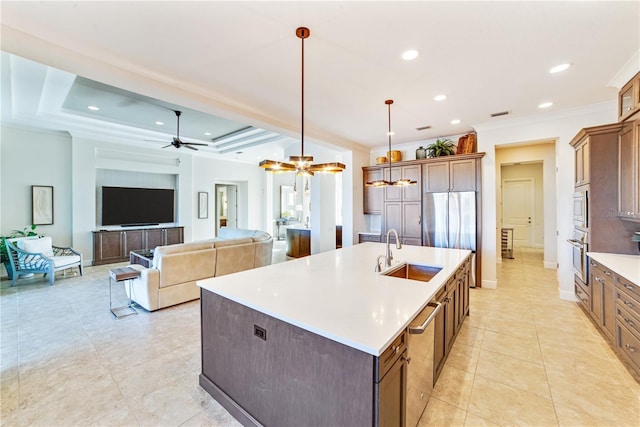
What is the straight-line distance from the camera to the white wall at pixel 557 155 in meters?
4.01

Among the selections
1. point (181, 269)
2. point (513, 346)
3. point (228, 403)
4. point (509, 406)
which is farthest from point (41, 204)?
point (513, 346)

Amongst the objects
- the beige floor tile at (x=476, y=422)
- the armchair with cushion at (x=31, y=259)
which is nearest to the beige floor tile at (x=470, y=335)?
the beige floor tile at (x=476, y=422)

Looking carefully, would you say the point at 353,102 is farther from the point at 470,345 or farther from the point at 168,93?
the point at 470,345

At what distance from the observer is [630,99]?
289 centimetres

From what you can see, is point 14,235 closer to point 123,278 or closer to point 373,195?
point 123,278

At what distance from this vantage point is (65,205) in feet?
20.1

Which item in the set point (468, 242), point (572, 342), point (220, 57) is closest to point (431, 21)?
point (220, 57)

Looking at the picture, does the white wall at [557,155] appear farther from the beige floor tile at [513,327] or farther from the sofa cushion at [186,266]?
the sofa cushion at [186,266]

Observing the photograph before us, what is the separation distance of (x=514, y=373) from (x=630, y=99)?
3185mm

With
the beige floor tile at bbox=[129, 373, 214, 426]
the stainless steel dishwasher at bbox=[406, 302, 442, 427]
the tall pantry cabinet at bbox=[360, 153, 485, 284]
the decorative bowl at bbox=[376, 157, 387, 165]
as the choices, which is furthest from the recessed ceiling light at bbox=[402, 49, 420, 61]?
the decorative bowl at bbox=[376, 157, 387, 165]

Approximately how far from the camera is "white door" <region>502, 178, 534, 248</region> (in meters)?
8.51

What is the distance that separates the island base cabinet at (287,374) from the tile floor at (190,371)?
0.92 ft

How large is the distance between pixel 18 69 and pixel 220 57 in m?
2.87

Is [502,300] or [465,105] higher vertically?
[465,105]
